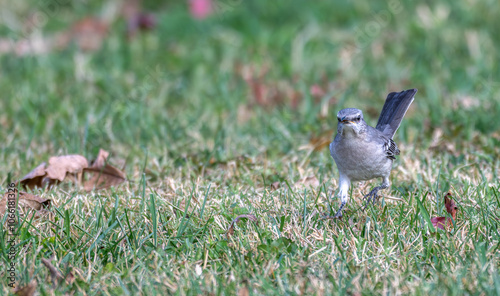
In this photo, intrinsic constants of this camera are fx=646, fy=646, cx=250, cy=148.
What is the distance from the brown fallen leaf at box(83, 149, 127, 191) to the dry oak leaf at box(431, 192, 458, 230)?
7.29 ft

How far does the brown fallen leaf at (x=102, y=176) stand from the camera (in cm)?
466

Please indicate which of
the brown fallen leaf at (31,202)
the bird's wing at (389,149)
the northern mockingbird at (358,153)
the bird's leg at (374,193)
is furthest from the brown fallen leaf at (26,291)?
the bird's wing at (389,149)

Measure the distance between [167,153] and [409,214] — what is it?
7.38ft

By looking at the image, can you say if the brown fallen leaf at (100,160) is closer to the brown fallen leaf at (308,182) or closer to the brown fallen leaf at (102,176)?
the brown fallen leaf at (102,176)

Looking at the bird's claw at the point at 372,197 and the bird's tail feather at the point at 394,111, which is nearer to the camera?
the bird's claw at the point at 372,197

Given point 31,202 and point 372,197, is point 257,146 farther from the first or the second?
point 31,202

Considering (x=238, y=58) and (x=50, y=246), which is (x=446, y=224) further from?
(x=238, y=58)

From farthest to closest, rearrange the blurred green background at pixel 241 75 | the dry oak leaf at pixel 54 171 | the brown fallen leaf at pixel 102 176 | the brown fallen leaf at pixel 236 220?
1. the blurred green background at pixel 241 75
2. the brown fallen leaf at pixel 102 176
3. the dry oak leaf at pixel 54 171
4. the brown fallen leaf at pixel 236 220

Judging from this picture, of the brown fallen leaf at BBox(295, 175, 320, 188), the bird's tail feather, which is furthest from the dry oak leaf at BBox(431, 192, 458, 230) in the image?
the brown fallen leaf at BBox(295, 175, 320, 188)

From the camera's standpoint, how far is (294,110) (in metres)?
6.54

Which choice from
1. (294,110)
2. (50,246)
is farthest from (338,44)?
(50,246)

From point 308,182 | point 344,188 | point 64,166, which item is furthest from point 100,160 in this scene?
point 344,188

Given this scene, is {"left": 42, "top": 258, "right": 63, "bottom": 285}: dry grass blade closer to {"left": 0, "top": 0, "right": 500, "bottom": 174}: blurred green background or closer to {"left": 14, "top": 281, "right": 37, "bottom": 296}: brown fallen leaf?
{"left": 14, "top": 281, "right": 37, "bottom": 296}: brown fallen leaf

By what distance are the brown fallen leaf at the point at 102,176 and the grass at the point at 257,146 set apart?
0.12 m
